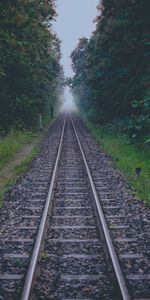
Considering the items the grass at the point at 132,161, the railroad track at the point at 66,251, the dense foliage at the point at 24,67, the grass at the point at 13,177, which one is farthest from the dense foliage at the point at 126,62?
the railroad track at the point at 66,251

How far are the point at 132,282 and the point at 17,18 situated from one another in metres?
11.9

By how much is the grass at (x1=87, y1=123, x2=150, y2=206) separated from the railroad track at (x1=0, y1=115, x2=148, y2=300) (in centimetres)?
112

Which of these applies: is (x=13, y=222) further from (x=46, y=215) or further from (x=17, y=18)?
(x=17, y=18)

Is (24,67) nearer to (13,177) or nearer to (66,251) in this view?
(13,177)

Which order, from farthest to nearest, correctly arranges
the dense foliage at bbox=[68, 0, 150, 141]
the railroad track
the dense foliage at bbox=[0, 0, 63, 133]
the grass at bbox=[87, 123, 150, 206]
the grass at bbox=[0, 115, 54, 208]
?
the dense foliage at bbox=[0, 0, 63, 133]
the dense foliage at bbox=[68, 0, 150, 141]
the grass at bbox=[0, 115, 54, 208]
the grass at bbox=[87, 123, 150, 206]
the railroad track

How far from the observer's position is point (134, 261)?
616cm

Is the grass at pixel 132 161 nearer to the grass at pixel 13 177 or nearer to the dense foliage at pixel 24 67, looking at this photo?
the grass at pixel 13 177

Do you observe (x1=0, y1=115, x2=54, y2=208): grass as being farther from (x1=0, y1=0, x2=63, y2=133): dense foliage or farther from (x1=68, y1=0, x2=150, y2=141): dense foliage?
(x1=68, y1=0, x2=150, y2=141): dense foliage

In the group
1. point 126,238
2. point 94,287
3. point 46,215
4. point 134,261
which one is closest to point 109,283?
point 94,287

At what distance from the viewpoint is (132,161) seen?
15867 millimetres

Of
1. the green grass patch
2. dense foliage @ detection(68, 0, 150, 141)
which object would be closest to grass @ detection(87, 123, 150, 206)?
dense foliage @ detection(68, 0, 150, 141)

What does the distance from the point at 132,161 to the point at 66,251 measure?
971cm

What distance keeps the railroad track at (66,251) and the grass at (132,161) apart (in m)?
1.12

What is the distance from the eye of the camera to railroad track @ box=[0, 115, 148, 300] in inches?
205
